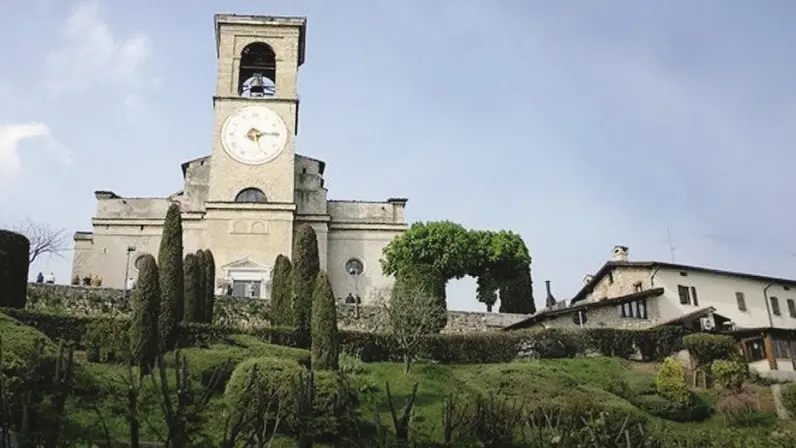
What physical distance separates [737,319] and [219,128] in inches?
1209

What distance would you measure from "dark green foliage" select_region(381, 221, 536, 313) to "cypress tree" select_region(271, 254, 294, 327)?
13.5m

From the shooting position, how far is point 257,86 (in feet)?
176

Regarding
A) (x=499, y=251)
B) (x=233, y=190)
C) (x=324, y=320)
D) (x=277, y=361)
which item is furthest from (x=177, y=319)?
(x=499, y=251)

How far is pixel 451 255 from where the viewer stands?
4972 cm

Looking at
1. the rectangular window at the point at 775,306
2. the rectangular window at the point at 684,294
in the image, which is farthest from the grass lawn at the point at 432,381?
the rectangular window at the point at 775,306

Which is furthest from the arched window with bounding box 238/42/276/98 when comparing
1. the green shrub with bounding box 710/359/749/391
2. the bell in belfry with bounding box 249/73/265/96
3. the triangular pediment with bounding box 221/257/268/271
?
the green shrub with bounding box 710/359/749/391

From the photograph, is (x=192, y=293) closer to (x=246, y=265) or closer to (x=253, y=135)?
(x=246, y=265)

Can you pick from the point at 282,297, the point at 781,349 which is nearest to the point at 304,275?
the point at 282,297

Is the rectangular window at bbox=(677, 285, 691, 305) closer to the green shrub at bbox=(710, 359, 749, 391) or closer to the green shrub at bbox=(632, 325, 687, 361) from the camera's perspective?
the green shrub at bbox=(632, 325, 687, 361)

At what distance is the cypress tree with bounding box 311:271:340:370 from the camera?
A: 27.6m

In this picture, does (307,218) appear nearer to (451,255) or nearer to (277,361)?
(451,255)

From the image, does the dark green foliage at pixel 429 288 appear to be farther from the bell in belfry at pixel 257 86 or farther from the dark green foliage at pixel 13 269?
the bell in belfry at pixel 257 86

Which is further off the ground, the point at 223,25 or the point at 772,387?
the point at 223,25

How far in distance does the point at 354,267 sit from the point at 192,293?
1986 centimetres
